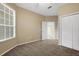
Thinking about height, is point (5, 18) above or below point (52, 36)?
above

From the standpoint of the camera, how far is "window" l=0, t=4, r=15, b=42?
3302 mm

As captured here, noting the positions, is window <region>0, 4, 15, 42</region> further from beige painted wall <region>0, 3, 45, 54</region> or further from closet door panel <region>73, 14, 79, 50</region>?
closet door panel <region>73, 14, 79, 50</region>

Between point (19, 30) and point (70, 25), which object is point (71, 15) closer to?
point (70, 25)

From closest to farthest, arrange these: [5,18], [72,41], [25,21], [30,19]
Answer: [5,18], [72,41], [25,21], [30,19]

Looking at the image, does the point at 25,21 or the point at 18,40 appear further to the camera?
the point at 25,21

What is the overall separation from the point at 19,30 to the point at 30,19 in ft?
4.11

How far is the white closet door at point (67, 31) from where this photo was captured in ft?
14.5

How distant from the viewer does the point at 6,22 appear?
11.9 feet

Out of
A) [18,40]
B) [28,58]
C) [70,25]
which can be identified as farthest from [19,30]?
[28,58]

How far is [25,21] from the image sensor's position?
4934 millimetres

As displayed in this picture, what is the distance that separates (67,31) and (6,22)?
2.85 metres

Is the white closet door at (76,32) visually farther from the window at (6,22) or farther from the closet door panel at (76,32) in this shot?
the window at (6,22)

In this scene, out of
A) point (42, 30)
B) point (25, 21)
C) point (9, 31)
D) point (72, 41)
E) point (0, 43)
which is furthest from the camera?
point (42, 30)

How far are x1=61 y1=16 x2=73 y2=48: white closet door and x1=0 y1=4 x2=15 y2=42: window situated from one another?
2.51 m
